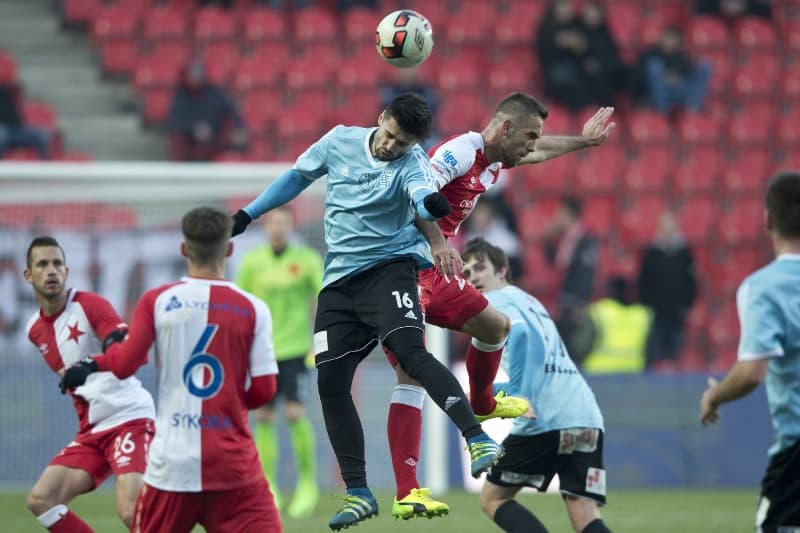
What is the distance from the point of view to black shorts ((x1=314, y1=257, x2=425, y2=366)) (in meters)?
7.17

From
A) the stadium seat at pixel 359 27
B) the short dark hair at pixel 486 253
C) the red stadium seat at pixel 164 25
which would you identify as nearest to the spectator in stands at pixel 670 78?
the stadium seat at pixel 359 27

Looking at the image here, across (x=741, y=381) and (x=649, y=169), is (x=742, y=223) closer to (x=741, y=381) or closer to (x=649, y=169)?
(x=649, y=169)

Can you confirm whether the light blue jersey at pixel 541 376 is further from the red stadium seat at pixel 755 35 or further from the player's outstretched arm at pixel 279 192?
the red stadium seat at pixel 755 35

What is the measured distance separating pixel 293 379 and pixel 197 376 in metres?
5.88

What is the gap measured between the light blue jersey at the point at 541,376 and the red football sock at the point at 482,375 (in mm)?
136

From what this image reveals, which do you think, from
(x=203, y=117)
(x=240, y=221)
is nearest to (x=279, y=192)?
(x=240, y=221)

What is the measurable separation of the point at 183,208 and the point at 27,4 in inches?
319

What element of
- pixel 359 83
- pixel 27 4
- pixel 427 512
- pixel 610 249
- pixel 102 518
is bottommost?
pixel 102 518

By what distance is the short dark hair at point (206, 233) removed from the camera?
6.09m

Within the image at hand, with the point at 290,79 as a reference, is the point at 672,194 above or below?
below

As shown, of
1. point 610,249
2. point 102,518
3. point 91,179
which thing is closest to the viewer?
point 102,518

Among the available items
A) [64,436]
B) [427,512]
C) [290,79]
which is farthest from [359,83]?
[427,512]

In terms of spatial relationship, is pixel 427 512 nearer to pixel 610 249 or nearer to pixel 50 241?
pixel 50 241

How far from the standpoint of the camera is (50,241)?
311 inches
